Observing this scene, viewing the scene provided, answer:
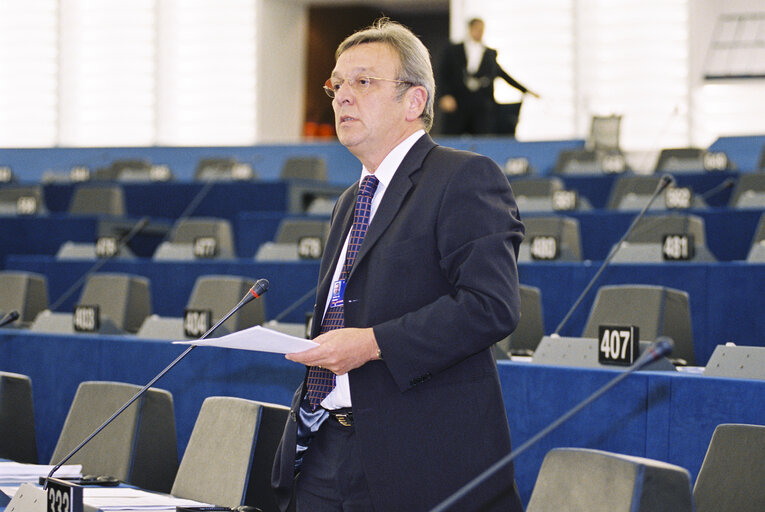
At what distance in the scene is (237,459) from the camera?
2531 millimetres

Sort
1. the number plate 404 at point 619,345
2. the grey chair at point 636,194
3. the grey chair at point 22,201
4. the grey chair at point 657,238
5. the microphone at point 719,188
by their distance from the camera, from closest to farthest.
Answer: the number plate 404 at point 619,345 → the grey chair at point 657,238 → the microphone at point 719,188 → the grey chair at point 636,194 → the grey chair at point 22,201

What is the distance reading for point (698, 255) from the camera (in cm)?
482

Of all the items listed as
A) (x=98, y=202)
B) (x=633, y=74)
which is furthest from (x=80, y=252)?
(x=633, y=74)

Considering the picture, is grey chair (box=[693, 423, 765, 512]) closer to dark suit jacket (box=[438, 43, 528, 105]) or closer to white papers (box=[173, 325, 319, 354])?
white papers (box=[173, 325, 319, 354])

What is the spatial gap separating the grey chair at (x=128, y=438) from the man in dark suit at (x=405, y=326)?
3.85 feet

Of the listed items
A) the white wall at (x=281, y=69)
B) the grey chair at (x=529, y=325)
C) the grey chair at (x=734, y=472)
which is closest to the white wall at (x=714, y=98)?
the white wall at (x=281, y=69)

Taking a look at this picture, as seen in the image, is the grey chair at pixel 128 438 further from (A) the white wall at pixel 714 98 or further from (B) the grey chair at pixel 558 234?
(A) the white wall at pixel 714 98

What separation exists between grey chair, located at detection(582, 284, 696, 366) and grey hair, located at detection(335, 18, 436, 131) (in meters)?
2.19

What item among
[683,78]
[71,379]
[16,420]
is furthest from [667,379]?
[683,78]

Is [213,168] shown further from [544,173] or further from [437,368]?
[437,368]

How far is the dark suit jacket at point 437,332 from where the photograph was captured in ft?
5.44

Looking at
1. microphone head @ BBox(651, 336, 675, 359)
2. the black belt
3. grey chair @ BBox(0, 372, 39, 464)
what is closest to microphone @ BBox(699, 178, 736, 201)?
grey chair @ BBox(0, 372, 39, 464)

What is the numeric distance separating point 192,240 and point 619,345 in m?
3.95

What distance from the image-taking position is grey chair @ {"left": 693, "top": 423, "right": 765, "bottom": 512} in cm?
221
